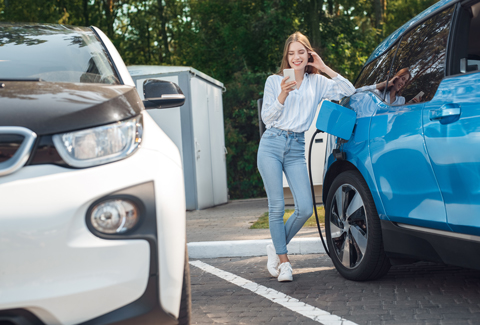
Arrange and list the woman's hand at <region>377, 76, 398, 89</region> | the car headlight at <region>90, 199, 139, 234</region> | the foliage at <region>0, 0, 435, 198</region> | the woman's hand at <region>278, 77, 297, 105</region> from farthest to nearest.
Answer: the foliage at <region>0, 0, 435, 198</region> < the woman's hand at <region>278, 77, 297, 105</region> < the woman's hand at <region>377, 76, 398, 89</region> < the car headlight at <region>90, 199, 139, 234</region>

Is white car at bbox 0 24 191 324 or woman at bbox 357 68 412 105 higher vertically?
woman at bbox 357 68 412 105

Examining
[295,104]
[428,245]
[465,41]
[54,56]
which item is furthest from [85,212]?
[295,104]

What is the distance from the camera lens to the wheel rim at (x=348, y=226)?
380 centimetres

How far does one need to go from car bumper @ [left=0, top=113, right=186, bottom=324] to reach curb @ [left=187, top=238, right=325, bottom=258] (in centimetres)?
349

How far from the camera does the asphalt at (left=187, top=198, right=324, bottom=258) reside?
17.7 ft

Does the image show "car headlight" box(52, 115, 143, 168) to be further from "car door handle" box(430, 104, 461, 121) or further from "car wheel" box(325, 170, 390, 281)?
"car wheel" box(325, 170, 390, 281)

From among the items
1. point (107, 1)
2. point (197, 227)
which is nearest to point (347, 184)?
point (197, 227)

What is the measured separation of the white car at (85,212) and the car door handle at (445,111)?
147 cm

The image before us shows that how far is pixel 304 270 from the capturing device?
181 inches

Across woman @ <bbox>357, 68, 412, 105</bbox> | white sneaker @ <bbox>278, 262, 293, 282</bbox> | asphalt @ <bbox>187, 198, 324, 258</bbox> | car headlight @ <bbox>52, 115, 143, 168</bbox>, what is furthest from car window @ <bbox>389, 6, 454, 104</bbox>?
asphalt @ <bbox>187, 198, 324, 258</bbox>

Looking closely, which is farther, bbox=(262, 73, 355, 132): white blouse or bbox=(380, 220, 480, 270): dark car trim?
bbox=(262, 73, 355, 132): white blouse

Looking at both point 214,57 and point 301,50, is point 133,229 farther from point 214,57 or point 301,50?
point 214,57

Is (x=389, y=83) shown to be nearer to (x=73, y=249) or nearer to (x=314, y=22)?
(x=73, y=249)

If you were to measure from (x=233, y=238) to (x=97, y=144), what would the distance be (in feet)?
14.0
